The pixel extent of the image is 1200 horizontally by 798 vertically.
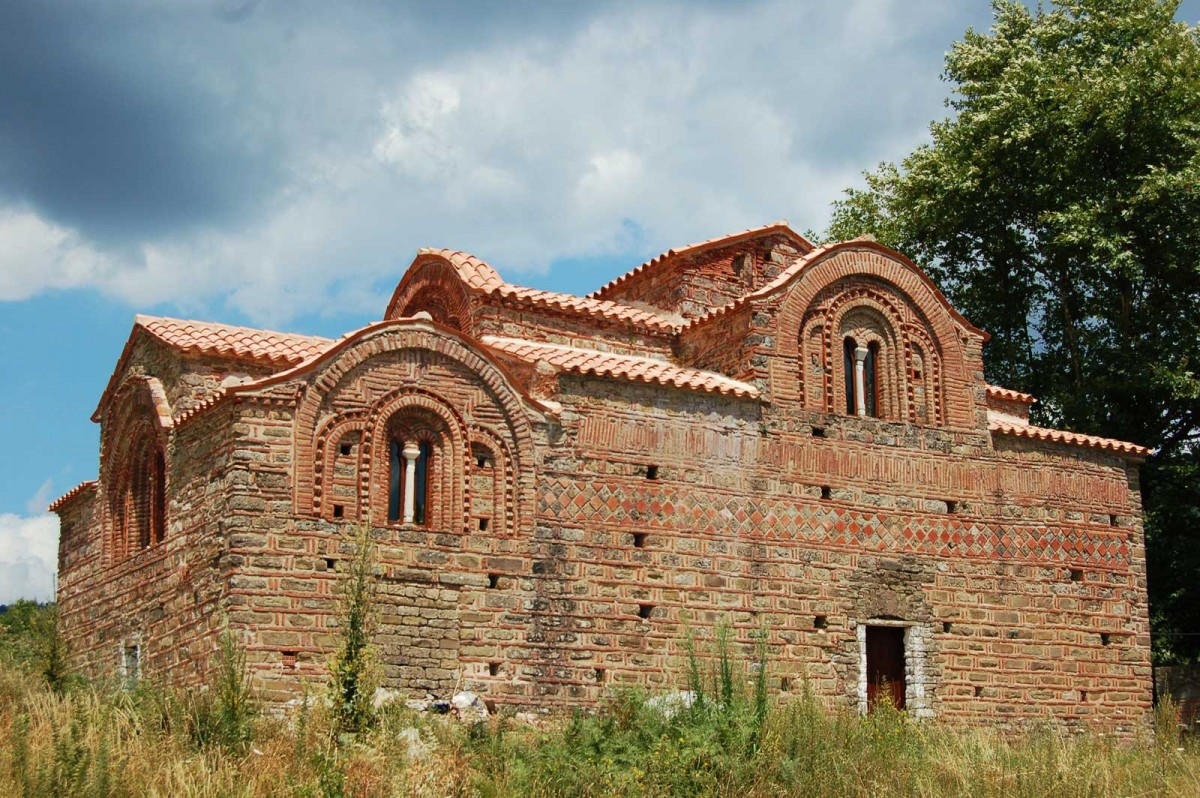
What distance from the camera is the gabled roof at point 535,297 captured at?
17.4 m

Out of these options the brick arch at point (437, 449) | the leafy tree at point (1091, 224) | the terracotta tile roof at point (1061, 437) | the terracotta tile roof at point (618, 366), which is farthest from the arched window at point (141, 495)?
the leafy tree at point (1091, 224)

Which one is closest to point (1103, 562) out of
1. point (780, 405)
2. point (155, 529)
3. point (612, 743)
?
point (780, 405)

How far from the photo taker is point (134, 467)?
54.5 ft

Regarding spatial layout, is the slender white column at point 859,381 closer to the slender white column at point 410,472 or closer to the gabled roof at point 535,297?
the gabled roof at point 535,297

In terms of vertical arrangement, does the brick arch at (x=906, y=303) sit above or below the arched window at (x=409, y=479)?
above

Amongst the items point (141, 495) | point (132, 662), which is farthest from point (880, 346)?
point (132, 662)

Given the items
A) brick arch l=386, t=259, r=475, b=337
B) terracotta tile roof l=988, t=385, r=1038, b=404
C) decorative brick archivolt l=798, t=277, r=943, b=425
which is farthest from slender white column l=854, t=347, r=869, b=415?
brick arch l=386, t=259, r=475, b=337

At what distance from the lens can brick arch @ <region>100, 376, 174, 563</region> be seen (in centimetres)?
1596

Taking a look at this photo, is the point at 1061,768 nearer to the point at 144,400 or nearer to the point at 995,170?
the point at 144,400

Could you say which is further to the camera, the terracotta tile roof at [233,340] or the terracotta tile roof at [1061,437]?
the terracotta tile roof at [1061,437]

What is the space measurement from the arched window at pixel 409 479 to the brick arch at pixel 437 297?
260 cm

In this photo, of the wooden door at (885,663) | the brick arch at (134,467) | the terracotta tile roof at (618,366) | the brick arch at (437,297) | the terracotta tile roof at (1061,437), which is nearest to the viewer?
the terracotta tile roof at (618,366)

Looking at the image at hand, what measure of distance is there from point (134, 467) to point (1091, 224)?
14.8m

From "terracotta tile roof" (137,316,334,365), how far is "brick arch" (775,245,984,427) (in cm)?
550
